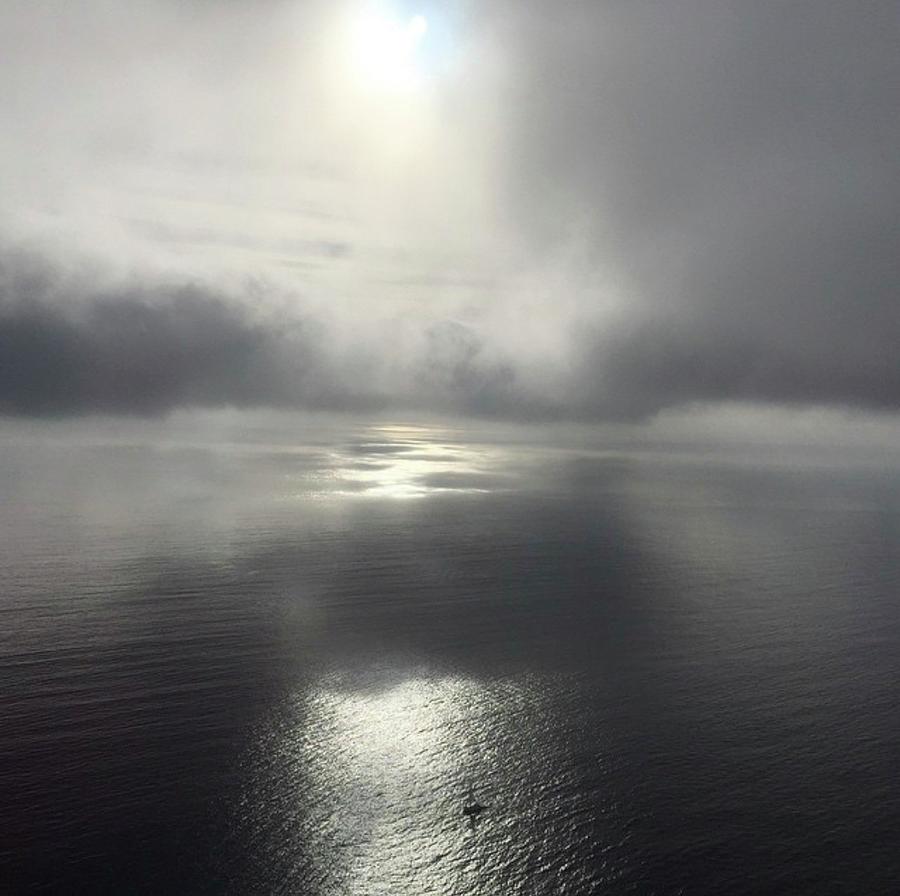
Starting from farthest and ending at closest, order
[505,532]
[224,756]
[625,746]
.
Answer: [505,532] → [625,746] → [224,756]

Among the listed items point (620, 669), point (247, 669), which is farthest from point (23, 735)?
point (620, 669)

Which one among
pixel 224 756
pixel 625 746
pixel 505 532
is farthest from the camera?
pixel 505 532

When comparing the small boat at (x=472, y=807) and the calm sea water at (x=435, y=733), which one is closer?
the calm sea water at (x=435, y=733)

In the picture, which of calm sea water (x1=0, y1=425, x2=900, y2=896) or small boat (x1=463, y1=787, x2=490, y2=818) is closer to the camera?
calm sea water (x1=0, y1=425, x2=900, y2=896)

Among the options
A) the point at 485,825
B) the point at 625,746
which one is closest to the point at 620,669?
the point at 625,746

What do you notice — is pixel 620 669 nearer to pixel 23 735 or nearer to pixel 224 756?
pixel 224 756

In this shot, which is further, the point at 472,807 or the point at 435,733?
the point at 435,733

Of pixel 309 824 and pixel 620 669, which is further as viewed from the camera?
pixel 620 669
